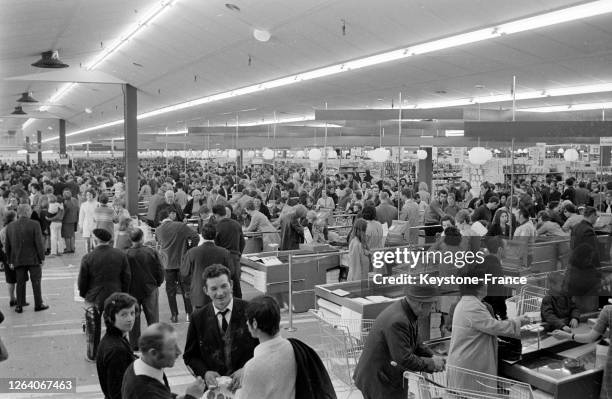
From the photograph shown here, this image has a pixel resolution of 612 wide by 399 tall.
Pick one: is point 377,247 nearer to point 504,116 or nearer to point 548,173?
point 504,116

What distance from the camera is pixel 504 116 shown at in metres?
14.5

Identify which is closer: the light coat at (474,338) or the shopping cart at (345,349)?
the light coat at (474,338)

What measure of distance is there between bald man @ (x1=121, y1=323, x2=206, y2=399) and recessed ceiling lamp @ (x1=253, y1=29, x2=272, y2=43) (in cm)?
776

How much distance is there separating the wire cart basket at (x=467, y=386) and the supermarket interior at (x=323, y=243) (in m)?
0.02

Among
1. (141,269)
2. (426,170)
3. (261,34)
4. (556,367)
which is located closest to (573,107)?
(426,170)

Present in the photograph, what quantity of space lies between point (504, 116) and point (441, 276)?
31.5 feet

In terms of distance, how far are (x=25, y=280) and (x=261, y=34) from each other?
210 inches

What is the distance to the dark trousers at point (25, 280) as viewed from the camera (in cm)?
742

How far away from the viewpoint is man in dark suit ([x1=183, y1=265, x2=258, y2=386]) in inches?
132

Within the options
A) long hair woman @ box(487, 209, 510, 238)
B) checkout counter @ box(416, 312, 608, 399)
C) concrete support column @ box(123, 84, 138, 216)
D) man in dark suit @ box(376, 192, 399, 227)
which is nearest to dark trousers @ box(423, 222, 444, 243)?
man in dark suit @ box(376, 192, 399, 227)

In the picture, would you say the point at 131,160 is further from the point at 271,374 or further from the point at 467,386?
the point at 271,374

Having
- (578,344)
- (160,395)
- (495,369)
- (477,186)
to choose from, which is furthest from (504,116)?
(160,395)

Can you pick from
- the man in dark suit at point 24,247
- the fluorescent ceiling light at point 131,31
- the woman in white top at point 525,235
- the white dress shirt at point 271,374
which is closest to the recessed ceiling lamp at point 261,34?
the fluorescent ceiling light at point 131,31

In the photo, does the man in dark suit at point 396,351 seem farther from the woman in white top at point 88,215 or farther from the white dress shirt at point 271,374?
the woman in white top at point 88,215
